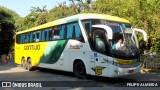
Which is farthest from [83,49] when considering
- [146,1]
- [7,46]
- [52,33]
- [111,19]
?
[7,46]

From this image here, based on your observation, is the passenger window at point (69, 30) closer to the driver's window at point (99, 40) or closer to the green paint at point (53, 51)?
the green paint at point (53, 51)

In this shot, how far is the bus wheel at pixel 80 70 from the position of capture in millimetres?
14292

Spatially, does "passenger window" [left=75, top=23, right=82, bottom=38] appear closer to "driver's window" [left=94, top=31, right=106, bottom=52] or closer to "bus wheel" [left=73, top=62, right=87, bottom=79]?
"driver's window" [left=94, top=31, right=106, bottom=52]

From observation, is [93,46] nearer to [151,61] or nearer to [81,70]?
[81,70]

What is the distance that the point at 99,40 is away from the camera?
1308cm

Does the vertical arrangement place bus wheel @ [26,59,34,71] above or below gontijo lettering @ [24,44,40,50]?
below

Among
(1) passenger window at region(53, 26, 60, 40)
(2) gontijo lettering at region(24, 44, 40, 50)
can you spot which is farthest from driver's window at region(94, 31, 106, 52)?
(2) gontijo lettering at region(24, 44, 40, 50)

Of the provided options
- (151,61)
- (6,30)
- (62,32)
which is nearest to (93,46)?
(62,32)

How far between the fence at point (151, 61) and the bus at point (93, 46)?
6.20 metres

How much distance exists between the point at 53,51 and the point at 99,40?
4593 mm

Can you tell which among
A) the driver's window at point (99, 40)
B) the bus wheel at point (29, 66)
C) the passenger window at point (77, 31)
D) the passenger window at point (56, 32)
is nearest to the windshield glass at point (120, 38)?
the driver's window at point (99, 40)

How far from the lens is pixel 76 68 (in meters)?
14.7

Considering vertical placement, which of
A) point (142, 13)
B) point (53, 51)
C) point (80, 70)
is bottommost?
point (80, 70)

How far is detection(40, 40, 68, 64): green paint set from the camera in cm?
1602
